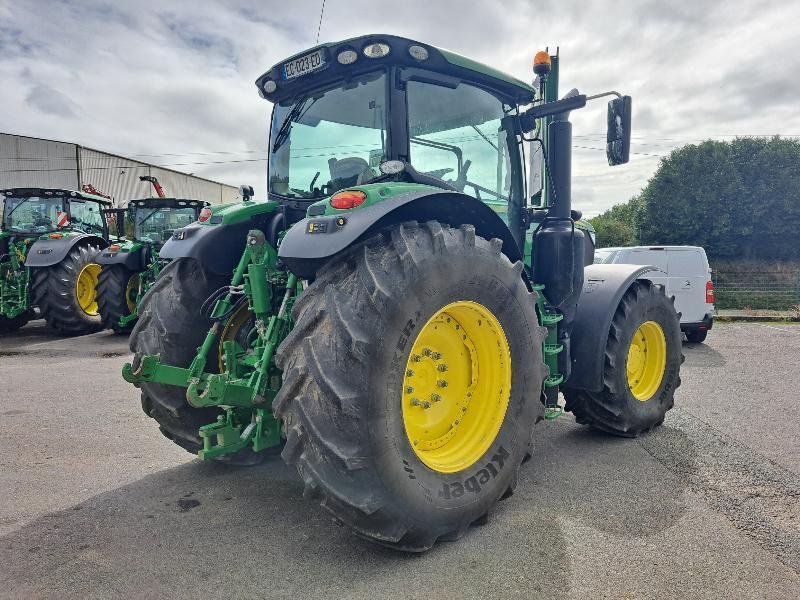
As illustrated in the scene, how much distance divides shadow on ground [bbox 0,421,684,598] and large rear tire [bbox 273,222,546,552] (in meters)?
0.20

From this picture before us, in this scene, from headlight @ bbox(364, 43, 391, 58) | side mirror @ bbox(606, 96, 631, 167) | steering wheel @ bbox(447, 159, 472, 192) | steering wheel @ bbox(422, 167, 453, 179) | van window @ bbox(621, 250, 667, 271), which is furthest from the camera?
van window @ bbox(621, 250, 667, 271)

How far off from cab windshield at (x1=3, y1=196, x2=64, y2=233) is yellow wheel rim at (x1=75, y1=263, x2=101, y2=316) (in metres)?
1.24

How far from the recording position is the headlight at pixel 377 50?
301cm

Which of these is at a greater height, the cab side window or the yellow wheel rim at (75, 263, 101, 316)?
the cab side window

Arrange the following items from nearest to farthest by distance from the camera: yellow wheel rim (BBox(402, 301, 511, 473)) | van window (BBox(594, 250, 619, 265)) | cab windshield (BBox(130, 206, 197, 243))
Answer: yellow wheel rim (BBox(402, 301, 511, 473))
van window (BBox(594, 250, 619, 265))
cab windshield (BBox(130, 206, 197, 243))

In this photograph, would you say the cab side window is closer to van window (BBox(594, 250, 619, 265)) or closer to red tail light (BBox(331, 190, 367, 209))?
van window (BBox(594, 250, 619, 265))

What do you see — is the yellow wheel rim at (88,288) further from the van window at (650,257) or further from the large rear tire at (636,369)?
the van window at (650,257)

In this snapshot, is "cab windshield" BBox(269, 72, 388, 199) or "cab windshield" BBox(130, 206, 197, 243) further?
"cab windshield" BBox(130, 206, 197, 243)

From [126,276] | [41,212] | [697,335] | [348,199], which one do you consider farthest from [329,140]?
[41,212]

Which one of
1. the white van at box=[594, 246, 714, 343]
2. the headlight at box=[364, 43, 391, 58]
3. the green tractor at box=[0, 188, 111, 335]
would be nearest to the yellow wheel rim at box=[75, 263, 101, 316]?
the green tractor at box=[0, 188, 111, 335]

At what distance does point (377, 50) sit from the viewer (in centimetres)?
302

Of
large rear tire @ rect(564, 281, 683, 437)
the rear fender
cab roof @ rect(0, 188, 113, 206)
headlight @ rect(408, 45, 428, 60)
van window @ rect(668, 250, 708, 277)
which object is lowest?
large rear tire @ rect(564, 281, 683, 437)

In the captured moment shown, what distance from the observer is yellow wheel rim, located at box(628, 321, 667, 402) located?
4.54 m

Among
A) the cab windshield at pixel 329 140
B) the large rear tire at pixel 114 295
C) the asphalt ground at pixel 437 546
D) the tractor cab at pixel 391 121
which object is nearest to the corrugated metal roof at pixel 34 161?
the large rear tire at pixel 114 295
